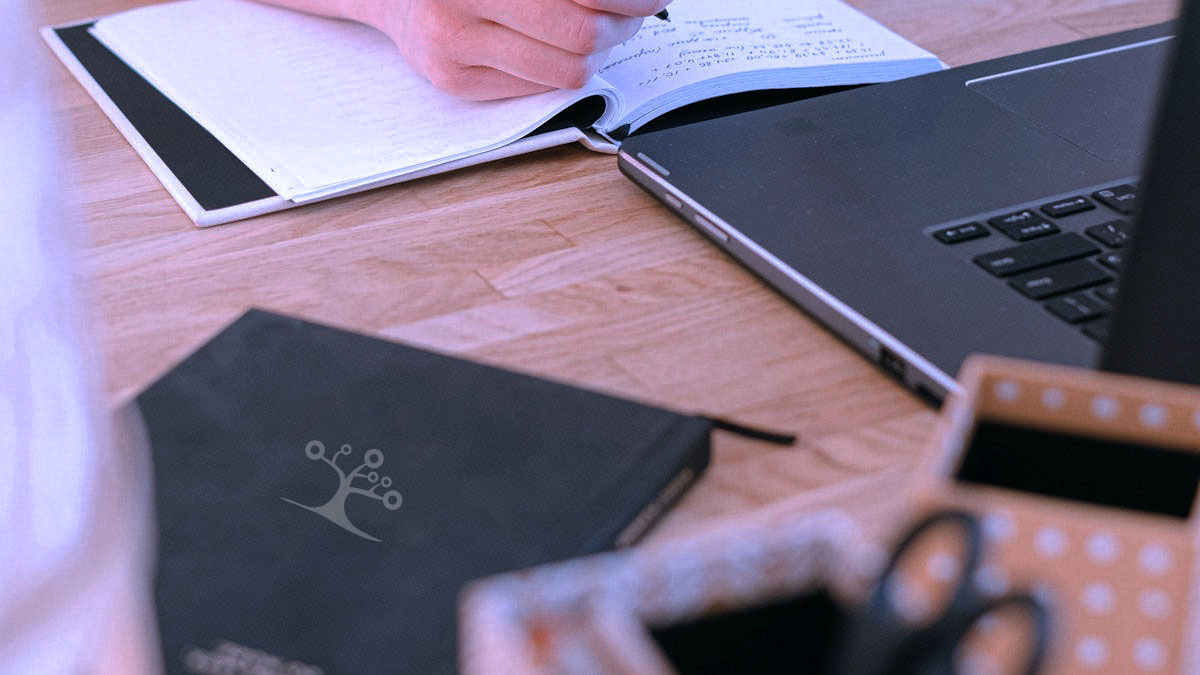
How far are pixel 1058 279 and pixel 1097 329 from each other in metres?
0.04

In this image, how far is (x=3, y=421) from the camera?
0.18 metres

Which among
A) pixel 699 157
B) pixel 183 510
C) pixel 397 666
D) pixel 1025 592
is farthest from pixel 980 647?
pixel 699 157

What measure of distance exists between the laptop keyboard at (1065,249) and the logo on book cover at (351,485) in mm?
310

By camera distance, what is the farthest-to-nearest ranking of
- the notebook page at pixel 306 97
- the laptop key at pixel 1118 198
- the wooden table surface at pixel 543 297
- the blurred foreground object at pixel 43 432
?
the notebook page at pixel 306 97, the laptop key at pixel 1118 198, the wooden table surface at pixel 543 297, the blurred foreground object at pixel 43 432

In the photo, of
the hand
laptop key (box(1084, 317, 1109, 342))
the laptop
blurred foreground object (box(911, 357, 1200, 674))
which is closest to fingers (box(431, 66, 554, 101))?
the hand

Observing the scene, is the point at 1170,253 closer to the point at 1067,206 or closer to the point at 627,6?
the point at 1067,206

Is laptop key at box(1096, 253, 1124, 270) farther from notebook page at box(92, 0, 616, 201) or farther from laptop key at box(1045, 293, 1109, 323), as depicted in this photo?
notebook page at box(92, 0, 616, 201)

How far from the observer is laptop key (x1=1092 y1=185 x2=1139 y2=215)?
0.65 metres

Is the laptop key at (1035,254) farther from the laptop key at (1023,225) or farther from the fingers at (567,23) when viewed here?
the fingers at (567,23)

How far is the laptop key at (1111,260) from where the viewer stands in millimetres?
600

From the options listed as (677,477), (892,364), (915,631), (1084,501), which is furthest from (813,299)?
(915,631)

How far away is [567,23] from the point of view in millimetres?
828

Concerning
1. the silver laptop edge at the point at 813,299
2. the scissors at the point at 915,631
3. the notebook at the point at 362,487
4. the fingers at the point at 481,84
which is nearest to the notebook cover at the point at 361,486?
the notebook at the point at 362,487

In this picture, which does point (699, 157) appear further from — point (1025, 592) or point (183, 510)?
point (1025, 592)
